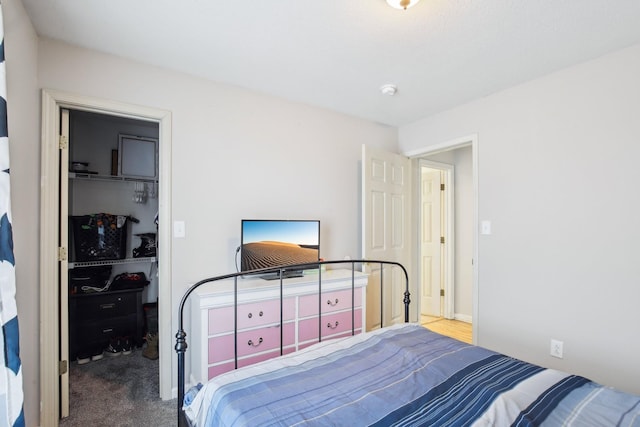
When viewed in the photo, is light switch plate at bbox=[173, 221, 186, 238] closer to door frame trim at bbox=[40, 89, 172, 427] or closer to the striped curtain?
door frame trim at bbox=[40, 89, 172, 427]

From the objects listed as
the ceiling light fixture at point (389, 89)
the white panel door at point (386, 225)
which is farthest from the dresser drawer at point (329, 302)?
the ceiling light fixture at point (389, 89)

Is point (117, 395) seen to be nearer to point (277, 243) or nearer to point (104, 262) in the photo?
point (104, 262)

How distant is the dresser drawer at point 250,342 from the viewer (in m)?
2.05

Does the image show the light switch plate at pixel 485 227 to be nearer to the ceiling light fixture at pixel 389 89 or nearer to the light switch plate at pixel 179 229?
the ceiling light fixture at pixel 389 89

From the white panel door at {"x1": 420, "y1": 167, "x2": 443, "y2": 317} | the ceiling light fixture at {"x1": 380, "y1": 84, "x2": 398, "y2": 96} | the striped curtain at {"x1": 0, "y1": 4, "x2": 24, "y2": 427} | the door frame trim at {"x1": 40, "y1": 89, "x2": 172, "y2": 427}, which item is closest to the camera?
the striped curtain at {"x1": 0, "y1": 4, "x2": 24, "y2": 427}

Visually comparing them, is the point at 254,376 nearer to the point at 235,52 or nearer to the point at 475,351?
the point at 475,351

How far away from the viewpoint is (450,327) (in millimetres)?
3799

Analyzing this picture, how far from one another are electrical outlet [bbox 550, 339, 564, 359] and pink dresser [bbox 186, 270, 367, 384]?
4.98ft

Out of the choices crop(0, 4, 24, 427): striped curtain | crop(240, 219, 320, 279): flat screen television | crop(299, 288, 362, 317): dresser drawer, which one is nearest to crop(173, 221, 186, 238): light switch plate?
crop(240, 219, 320, 279): flat screen television

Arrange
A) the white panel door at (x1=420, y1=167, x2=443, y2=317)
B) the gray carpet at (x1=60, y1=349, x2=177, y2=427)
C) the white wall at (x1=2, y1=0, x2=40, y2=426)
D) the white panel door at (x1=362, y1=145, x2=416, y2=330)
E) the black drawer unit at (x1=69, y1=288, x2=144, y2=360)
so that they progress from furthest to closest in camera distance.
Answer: the white panel door at (x1=420, y1=167, x2=443, y2=317) → the white panel door at (x1=362, y1=145, x2=416, y2=330) → the black drawer unit at (x1=69, y1=288, x2=144, y2=360) → the gray carpet at (x1=60, y1=349, x2=177, y2=427) → the white wall at (x1=2, y1=0, x2=40, y2=426)

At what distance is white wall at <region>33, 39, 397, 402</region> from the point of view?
2.11 m

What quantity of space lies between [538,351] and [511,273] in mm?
602

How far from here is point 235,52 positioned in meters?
2.08

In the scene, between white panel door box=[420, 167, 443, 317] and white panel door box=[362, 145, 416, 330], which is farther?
white panel door box=[420, 167, 443, 317]
